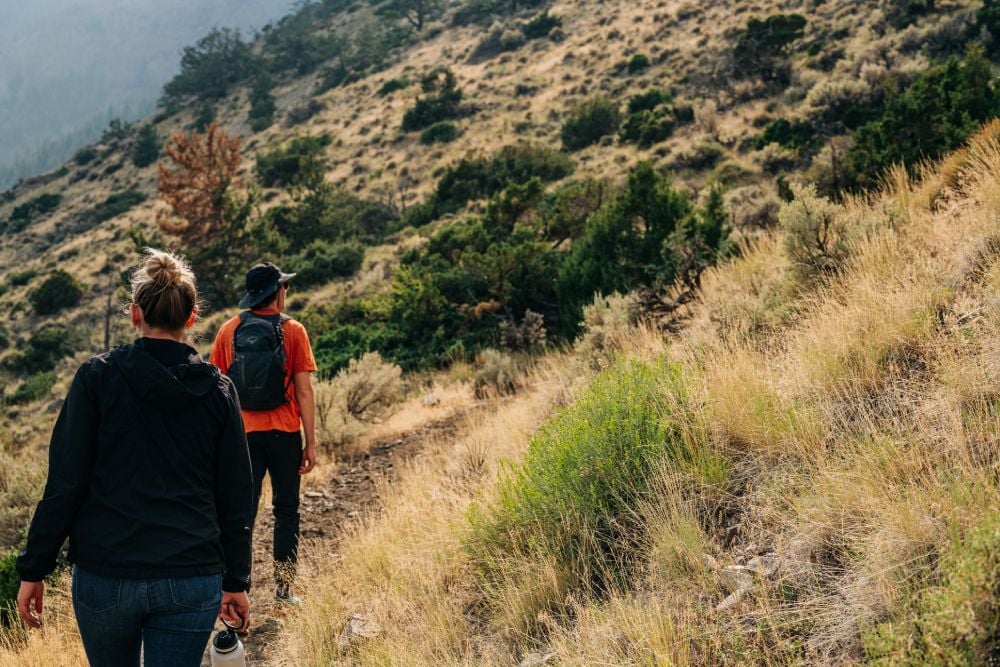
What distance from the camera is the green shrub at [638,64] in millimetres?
31953

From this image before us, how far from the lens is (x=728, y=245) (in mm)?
8539

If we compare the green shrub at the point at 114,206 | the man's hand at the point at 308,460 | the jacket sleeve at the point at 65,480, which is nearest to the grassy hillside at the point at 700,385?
the man's hand at the point at 308,460

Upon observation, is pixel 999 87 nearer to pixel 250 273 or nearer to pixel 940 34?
pixel 250 273

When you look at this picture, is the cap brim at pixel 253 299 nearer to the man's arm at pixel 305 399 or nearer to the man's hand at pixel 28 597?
the man's arm at pixel 305 399

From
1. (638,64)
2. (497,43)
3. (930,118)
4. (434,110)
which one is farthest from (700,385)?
(497,43)

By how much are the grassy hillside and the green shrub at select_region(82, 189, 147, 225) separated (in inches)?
666

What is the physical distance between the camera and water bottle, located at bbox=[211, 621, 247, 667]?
231 cm

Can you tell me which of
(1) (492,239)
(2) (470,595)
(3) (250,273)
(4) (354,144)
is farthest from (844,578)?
(4) (354,144)

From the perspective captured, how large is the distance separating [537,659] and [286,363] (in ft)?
7.86

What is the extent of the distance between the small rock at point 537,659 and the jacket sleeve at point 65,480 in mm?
1891

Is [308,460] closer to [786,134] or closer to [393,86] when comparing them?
[786,134]

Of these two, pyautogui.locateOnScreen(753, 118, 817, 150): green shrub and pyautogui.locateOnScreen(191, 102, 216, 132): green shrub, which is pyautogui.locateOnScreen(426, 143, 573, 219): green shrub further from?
pyautogui.locateOnScreen(191, 102, 216, 132): green shrub

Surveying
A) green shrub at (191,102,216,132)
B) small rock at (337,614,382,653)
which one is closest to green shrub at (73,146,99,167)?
green shrub at (191,102,216,132)

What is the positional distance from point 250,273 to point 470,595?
246 cm
